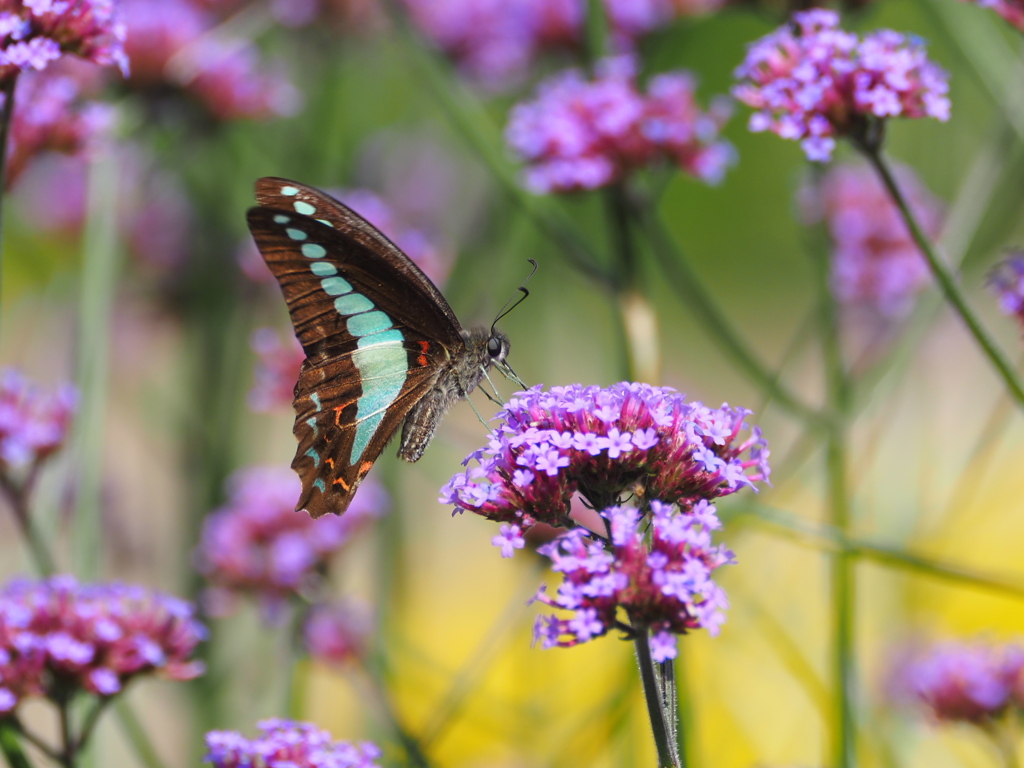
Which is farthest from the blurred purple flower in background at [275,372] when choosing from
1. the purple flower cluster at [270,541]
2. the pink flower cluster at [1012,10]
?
the pink flower cluster at [1012,10]

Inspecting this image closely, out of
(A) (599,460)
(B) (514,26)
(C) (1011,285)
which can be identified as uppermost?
(B) (514,26)

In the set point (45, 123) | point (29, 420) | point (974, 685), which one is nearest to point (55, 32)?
point (45, 123)

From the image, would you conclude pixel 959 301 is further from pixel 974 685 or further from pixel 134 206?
pixel 134 206

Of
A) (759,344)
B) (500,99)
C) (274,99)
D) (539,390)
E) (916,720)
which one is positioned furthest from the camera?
(759,344)

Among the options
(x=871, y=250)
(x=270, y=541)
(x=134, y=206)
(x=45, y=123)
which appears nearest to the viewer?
(x=45, y=123)

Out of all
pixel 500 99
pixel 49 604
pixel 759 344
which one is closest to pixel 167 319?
pixel 500 99

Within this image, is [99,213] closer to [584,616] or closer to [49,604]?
[49,604]
